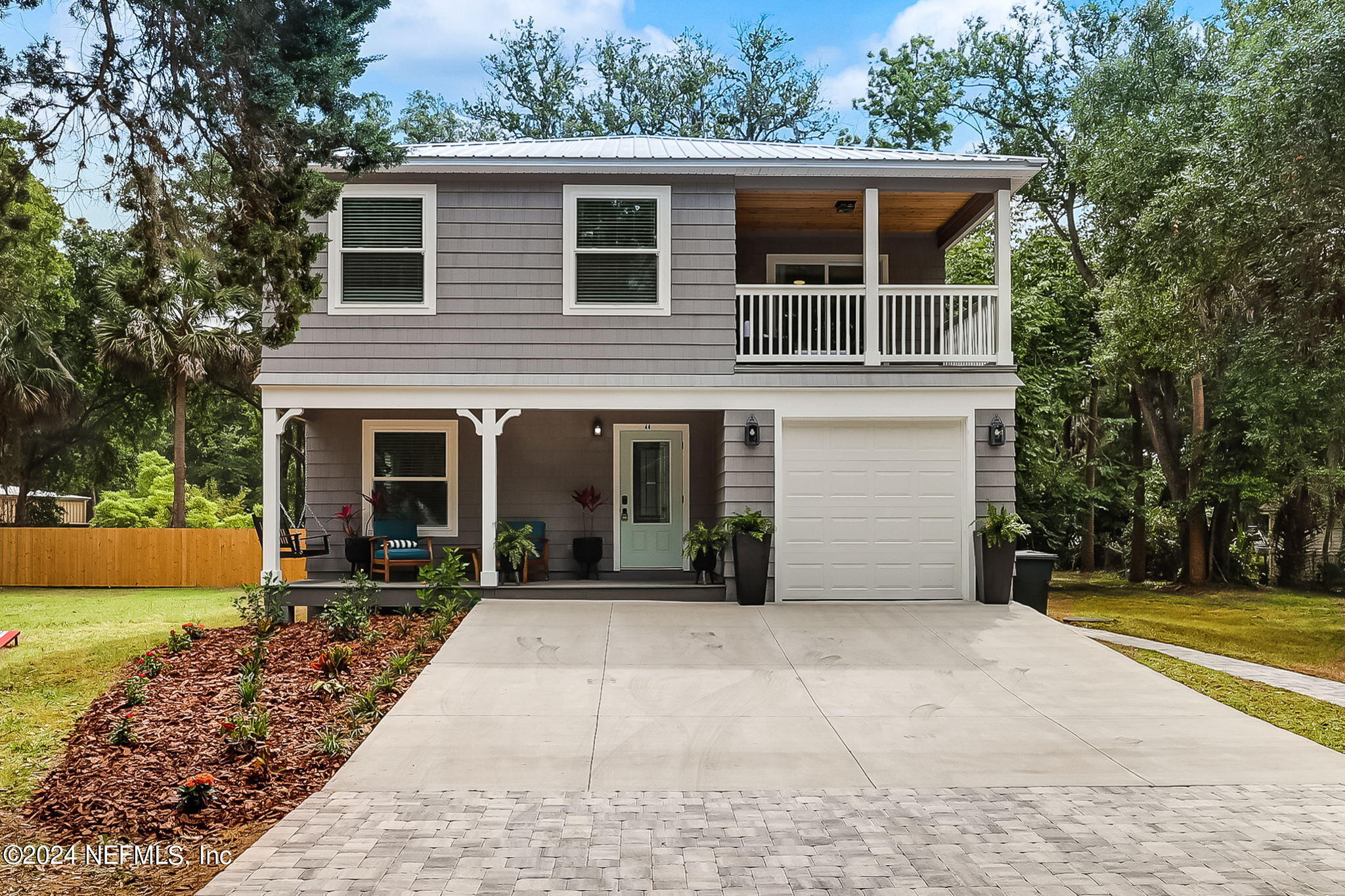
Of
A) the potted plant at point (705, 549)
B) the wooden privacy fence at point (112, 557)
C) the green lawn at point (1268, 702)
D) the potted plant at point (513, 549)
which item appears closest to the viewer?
the green lawn at point (1268, 702)

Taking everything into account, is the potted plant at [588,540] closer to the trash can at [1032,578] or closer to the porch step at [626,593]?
the porch step at [626,593]

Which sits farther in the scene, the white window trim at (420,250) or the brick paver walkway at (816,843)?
the white window trim at (420,250)

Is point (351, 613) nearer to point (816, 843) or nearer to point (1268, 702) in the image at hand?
point (816, 843)

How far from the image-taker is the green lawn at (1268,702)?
291 inches

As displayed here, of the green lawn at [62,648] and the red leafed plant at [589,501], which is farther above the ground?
the red leafed plant at [589,501]

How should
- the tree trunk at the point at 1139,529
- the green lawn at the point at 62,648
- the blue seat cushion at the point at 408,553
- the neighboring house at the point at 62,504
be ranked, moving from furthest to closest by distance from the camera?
the neighboring house at the point at 62,504
the tree trunk at the point at 1139,529
the blue seat cushion at the point at 408,553
the green lawn at the point at 62,648

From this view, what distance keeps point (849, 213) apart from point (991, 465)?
12.0 feet

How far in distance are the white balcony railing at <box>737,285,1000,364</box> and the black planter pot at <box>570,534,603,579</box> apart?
9.68ft

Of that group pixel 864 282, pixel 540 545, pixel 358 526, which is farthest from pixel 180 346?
pixel 864 282

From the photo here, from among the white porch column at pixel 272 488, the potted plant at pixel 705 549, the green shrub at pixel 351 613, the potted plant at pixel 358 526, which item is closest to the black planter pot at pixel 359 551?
the potted plant at pixel 358 526

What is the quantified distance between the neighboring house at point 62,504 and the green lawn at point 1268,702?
2543 cm

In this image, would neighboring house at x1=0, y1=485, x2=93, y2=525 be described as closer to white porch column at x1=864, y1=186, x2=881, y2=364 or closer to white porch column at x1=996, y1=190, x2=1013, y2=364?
white porch column at x1=864, y1=186, x2=881, y2=364

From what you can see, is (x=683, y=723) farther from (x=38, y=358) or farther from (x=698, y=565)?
(x=38, y=358)

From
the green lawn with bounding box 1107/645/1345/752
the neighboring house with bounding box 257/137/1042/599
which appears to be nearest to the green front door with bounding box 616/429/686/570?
the neighboring house with bounding box 257/137/1042/599
